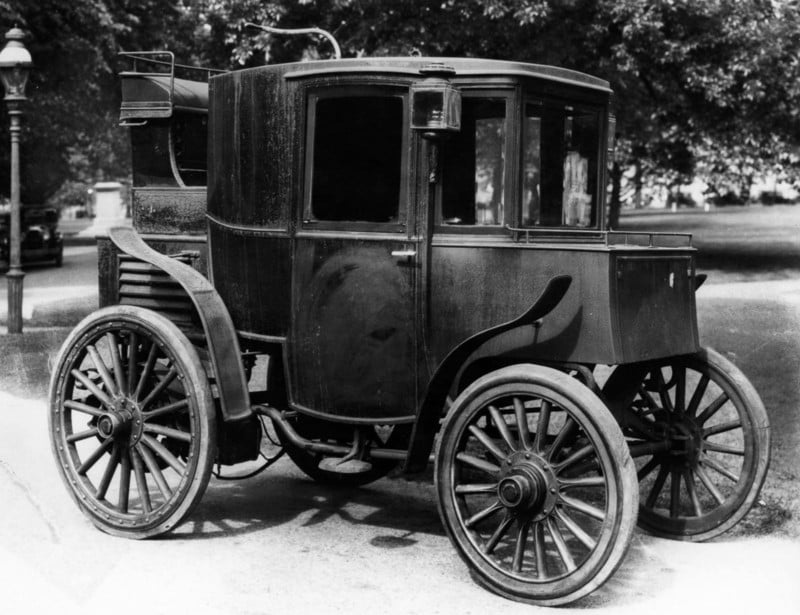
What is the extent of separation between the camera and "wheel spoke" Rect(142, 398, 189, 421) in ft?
17.0

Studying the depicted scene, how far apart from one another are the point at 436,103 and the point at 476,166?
2.20 feet

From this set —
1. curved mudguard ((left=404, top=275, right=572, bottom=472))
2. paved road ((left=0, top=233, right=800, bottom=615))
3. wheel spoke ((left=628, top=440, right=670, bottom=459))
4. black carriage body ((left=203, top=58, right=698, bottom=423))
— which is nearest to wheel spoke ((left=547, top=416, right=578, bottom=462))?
black carriage body ((left=203, top=58, right=698, bottom=423))

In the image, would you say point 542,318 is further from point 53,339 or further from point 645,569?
point 53,339

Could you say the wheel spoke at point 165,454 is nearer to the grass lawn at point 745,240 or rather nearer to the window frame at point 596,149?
the window frame at point 596,149

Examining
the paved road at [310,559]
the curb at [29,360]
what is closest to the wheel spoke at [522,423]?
the paved road at [310,559]

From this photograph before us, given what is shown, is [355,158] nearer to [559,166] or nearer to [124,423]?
[559,166]

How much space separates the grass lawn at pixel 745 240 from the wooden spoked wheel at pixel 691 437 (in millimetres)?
7631

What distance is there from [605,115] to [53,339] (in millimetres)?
10172

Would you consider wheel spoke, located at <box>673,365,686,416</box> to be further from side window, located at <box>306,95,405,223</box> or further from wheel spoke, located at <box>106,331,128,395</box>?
wheel spoke, located at <box>106,331,128,395</box>

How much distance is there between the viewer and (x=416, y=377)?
4891mm

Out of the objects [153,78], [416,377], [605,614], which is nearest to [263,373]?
[153,78]

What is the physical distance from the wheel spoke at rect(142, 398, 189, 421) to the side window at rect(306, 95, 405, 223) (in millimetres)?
1113

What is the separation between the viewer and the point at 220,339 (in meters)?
5.27

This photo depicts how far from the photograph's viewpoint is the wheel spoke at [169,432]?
5.18m
